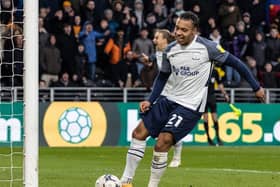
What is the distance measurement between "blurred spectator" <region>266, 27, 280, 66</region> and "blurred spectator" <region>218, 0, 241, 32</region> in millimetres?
1018

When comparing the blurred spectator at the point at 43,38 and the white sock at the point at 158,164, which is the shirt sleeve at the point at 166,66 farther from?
the blurred spectator at the point at 43,38

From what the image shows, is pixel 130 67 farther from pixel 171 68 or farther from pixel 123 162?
pixel 171 68

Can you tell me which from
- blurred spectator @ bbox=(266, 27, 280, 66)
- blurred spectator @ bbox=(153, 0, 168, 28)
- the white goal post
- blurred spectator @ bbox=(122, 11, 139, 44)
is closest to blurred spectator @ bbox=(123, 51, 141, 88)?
blurred spectator @ bbox=(122, 11, 139, 44)

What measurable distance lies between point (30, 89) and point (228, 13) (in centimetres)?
1620

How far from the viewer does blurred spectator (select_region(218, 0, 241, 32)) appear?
25.5 meters

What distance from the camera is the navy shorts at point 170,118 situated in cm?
1077

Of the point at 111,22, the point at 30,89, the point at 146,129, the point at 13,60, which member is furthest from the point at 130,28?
the point at 30,89

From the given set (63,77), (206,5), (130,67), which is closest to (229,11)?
(206,5)

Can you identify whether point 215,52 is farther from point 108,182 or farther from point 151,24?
point 151,24

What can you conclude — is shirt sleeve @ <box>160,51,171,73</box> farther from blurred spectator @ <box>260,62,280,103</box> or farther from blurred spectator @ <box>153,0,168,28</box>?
blurred spectator @ <box>260,62,280,103</box>

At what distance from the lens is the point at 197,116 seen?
11000mm

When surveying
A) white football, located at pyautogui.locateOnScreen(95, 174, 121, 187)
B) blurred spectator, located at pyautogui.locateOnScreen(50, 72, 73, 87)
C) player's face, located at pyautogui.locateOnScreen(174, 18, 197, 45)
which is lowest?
white football, located at pyautogui.locateOnScreen(95, 174, 121, 187)

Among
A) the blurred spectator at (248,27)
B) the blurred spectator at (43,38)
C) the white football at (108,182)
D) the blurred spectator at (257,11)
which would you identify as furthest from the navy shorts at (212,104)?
the white football at (108,182)

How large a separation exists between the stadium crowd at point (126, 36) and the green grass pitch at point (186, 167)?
3.05m
